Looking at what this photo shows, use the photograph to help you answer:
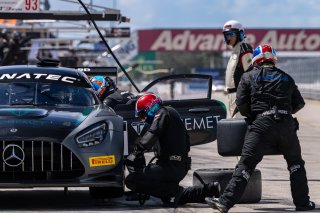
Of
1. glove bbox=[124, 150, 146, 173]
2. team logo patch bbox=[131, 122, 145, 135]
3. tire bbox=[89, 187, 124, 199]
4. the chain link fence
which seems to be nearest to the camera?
glove bbox=[124, 150, 146, 173]

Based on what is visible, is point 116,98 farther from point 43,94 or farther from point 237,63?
point 43,94

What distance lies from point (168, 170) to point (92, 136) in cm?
83

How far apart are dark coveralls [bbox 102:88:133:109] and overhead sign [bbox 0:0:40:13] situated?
3.97 meters

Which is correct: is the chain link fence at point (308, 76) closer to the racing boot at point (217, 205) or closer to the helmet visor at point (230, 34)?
the helmet visor at point (230, 34)

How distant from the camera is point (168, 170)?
9.88 metres

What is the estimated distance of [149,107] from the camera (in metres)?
9.95

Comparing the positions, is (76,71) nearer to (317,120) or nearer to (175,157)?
(175,157)

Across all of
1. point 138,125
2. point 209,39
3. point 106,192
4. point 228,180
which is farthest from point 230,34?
point 209,39

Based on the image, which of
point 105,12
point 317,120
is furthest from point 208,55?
point 105,12

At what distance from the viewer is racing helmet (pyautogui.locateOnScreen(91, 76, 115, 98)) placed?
13.0 metres

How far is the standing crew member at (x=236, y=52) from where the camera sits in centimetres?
1192

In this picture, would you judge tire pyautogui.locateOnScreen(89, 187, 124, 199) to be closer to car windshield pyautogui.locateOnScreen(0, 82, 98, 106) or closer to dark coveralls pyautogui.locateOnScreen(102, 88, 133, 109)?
car windshield pyautogui.locateOnScreen(0, 82, 98, 106)

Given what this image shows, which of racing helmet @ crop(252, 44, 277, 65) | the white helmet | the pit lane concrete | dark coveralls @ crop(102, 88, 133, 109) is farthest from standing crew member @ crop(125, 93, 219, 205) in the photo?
dark coveralls @ crop(102, 88, 133, 109)

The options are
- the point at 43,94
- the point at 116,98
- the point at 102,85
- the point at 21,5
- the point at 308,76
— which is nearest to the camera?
the point at 43,94
